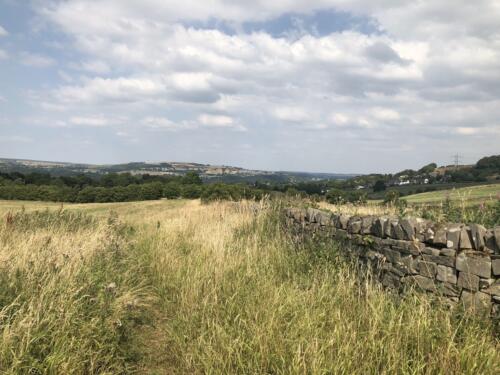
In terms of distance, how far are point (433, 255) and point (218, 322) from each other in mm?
2672

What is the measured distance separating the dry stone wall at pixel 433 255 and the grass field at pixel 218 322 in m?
0.28

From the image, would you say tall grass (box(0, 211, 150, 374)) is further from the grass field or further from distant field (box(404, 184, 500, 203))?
distant field (box(404, 184, 500, 203))

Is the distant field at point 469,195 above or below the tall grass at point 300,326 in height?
above

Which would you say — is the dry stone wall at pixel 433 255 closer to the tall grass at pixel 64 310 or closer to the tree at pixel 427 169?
the tall grass at pixel 64 310

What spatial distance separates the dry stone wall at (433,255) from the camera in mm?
4020

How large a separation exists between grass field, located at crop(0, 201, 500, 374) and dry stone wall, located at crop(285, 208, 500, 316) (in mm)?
281

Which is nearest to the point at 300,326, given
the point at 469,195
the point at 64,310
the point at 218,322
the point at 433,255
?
the point at 218,322

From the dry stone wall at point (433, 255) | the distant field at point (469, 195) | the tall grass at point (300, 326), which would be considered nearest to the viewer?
the tall grass at point (300, 326)

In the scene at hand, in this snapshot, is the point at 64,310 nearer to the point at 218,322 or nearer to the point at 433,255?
the point at 218,322

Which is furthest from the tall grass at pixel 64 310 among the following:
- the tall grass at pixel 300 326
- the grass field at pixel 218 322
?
the tall grass at pixel 300 326

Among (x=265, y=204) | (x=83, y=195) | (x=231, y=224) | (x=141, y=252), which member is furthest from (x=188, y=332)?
(x=83, y=195)

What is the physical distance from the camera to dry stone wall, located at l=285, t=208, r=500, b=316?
402 cm

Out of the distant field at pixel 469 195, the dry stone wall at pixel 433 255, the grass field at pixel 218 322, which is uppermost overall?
the distant field at pixel 469 195

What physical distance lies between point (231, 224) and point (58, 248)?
5.49m
